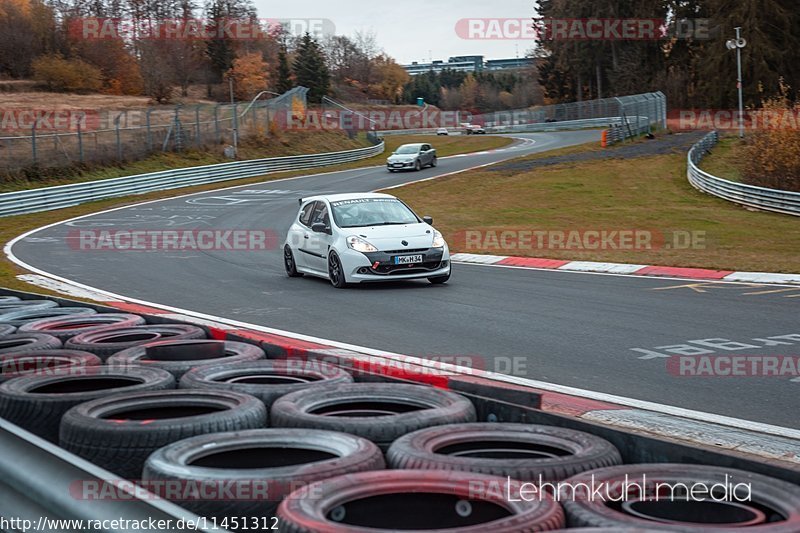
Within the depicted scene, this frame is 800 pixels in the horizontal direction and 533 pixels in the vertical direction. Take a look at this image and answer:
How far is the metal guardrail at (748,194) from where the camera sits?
29531mm

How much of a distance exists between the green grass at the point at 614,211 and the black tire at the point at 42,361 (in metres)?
13.2

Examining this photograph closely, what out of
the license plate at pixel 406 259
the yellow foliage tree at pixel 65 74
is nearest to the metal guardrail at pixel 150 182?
the license plate at pixel 406 259

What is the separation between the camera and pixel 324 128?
6869 centimetres

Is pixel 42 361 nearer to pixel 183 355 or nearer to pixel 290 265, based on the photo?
pixel 183 355

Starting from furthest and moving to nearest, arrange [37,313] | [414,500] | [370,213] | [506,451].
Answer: [370,213] < [37,313] < [506,451] < [414,500]

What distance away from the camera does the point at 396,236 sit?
15555mm

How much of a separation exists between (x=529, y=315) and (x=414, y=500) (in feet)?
29.6

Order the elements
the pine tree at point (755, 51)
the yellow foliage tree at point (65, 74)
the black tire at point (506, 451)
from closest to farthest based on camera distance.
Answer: the black tire at point (506, 451) < the pine tree at point (755, 51) < the yellow foliage tree at point (65, 74)

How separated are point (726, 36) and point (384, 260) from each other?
247 ft

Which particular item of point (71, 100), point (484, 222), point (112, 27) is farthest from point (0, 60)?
point (484, 222)

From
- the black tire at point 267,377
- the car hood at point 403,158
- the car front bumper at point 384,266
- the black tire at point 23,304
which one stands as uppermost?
the car hood at point 403,158

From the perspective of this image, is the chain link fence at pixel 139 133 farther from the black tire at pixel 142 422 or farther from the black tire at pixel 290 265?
the black tire at pixel 142 422

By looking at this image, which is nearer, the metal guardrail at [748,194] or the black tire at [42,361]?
the black tire at [42,361]

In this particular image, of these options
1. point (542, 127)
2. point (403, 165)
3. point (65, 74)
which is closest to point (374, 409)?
point (403, 165)
